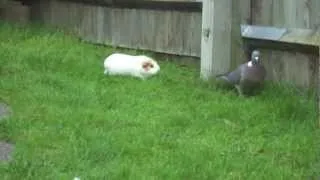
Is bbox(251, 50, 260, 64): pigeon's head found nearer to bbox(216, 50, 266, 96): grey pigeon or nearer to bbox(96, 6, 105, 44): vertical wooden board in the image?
bbox(216, 50, 266, 96): grey pigeon

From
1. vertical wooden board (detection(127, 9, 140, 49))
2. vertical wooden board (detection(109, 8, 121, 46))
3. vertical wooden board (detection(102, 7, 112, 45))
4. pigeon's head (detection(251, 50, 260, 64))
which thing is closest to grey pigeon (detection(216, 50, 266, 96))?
pigeon's head (detection(251, 50, 260, 64))

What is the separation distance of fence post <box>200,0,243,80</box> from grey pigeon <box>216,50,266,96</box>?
1.35ft

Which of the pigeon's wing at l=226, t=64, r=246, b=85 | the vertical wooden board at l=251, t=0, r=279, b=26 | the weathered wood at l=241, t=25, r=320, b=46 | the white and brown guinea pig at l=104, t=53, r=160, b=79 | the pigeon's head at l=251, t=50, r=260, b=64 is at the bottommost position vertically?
the white and brown guinea pig at l=104, t=53, r=160, b=79

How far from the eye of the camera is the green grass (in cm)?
452

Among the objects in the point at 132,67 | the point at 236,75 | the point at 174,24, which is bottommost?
the point at 132,67

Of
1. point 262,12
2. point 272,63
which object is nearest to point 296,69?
point 272,63

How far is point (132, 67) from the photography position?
7.38 metres

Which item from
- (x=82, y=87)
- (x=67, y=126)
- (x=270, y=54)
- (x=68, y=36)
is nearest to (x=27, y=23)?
(x=68, y=36)

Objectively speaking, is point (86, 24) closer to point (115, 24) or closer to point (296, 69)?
point (115, 24)

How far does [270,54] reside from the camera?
22.4ft

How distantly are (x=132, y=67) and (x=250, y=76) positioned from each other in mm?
1454

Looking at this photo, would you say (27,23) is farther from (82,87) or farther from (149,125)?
(149,125)

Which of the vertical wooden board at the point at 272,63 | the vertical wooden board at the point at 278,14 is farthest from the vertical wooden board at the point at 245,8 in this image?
the vertical wooden board at the point at 272,63

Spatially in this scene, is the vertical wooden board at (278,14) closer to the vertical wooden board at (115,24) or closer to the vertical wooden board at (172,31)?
the vertical wooden board at (172,31)
